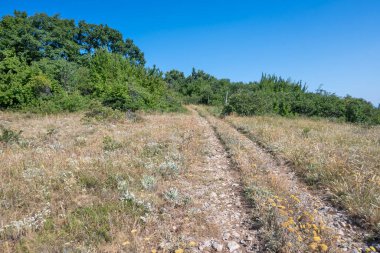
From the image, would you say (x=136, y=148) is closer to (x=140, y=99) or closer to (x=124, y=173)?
(x=124, y=173)

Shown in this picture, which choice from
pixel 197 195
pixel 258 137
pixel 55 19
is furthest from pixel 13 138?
pixel 55 19

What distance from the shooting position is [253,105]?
80.3 feet

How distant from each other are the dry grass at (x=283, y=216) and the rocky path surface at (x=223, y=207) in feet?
0.75

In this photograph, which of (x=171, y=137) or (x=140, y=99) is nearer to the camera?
(x=171, y=137)

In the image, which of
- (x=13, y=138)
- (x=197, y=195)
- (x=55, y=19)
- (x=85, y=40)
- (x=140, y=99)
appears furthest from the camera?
(x=85, y=40)

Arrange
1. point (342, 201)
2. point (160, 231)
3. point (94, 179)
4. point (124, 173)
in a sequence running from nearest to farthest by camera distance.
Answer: point (160, 231) → point (342, 201) → point (94, 179) → point (124, 173)

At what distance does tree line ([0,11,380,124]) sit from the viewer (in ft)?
70.0

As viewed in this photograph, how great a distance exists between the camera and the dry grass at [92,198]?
12.8 ft

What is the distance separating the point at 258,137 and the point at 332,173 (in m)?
5.55

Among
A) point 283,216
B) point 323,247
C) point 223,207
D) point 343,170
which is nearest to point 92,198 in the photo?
point 223,207

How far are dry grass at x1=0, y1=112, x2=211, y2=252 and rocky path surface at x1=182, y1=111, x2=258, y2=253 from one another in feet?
1.29

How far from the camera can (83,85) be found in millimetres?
27422

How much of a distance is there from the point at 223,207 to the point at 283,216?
1.28 metres

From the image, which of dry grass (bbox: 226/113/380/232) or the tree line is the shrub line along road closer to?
dry grass (bbox: 226/113/380/232)
